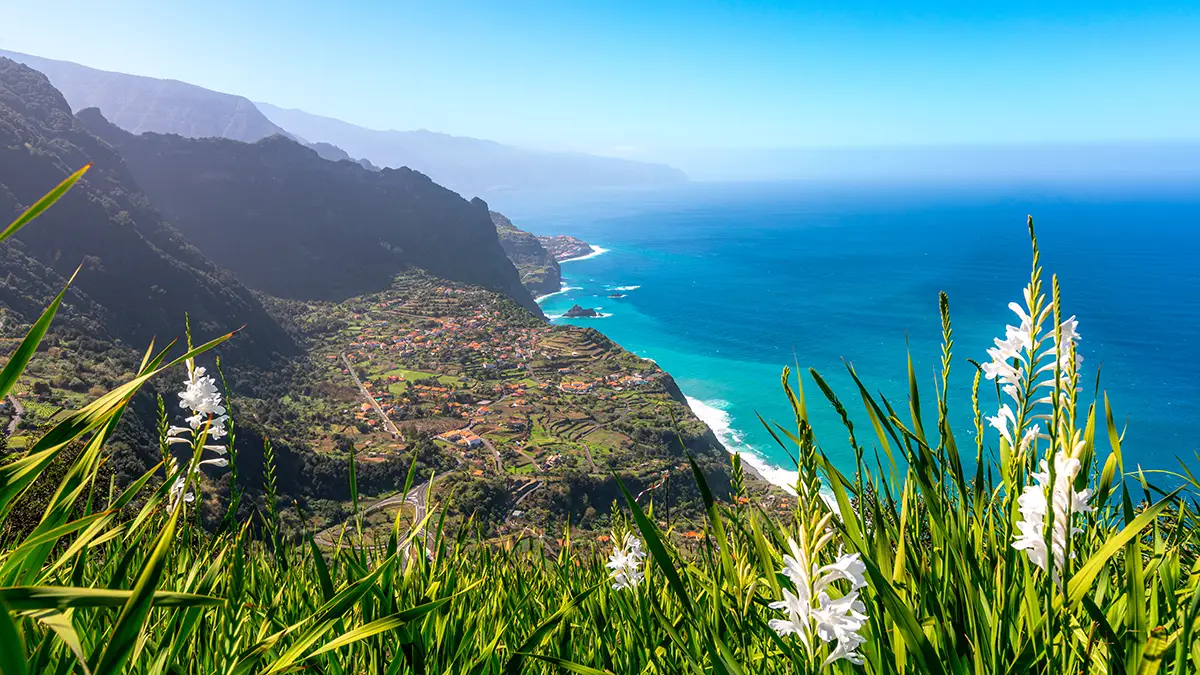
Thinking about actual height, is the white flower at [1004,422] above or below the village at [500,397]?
above

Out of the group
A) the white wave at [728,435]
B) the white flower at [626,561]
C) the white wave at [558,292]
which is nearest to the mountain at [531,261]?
the white wave at [558,292]

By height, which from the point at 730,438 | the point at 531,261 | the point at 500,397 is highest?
A: the point at 730,438

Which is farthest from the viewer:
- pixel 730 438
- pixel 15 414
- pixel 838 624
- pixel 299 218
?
pixel 299 218

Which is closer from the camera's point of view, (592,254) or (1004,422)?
(1004,422)

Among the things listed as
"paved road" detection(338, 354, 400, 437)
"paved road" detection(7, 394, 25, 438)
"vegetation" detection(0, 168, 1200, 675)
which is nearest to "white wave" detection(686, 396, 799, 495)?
"paved road" detection(338, 354, 400, 437)

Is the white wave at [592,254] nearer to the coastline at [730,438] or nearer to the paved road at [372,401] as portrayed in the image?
the paved road at [372,401]

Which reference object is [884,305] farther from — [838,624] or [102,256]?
[838,624]

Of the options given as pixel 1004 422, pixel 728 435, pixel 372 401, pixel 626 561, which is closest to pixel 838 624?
pixel 1004 422
